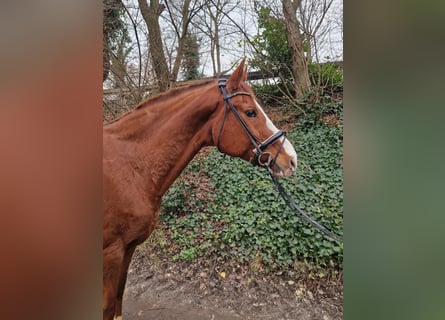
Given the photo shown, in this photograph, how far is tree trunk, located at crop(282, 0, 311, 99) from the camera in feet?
5.08

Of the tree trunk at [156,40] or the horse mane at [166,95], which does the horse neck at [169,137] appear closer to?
the horse mane at [166,95]

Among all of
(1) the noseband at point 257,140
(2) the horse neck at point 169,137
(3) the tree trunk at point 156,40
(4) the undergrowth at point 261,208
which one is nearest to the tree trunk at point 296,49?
(4) the undergrowth at point 261,208

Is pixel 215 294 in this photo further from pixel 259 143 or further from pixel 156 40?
pixel 156 40

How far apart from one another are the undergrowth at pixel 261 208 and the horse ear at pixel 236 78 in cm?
44

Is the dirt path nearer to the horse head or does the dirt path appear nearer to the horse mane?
the horse head

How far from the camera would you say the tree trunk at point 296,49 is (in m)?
1.55

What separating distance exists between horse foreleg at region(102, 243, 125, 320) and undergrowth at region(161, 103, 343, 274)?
0.46 m

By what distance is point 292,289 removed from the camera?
5.56 feet

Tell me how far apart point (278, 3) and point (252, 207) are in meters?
1.30
